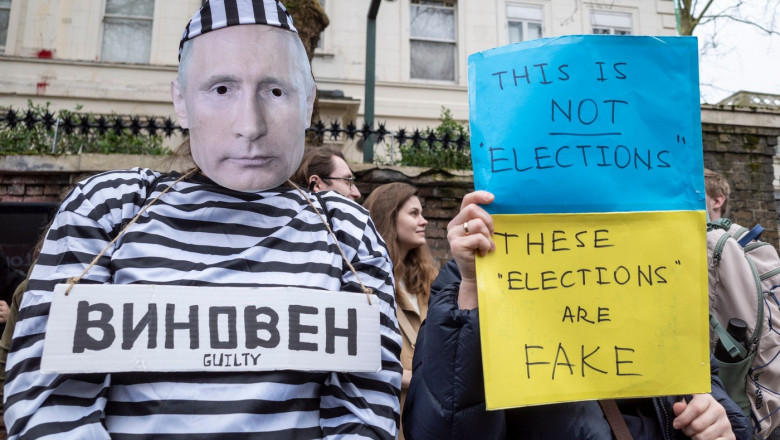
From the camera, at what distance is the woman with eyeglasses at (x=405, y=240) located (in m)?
2.91

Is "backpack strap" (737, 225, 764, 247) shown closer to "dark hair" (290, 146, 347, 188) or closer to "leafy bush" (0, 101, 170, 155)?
"dark hair" (290, 146, 347, 188)

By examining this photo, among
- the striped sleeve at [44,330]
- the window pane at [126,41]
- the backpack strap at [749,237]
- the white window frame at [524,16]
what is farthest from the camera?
the white window frame at [524,16]

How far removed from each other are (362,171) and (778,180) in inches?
764

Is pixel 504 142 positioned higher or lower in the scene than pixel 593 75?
lower

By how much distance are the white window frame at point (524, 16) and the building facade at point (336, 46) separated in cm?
2

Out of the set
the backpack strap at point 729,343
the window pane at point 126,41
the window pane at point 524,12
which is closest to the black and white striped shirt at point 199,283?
the backpack strap at point 729,343

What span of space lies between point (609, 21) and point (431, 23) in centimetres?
407

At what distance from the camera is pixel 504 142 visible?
53.8 inches

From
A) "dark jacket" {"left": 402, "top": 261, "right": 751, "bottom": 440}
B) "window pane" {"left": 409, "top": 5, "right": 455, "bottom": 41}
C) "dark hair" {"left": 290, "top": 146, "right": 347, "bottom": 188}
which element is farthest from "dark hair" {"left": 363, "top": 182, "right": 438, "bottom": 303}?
"window pane" {"left": 409, "top": 5, "right": 455, "bottom": 41}

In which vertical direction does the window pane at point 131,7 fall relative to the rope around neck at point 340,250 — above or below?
above

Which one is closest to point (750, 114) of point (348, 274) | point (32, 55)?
point (348, 274)

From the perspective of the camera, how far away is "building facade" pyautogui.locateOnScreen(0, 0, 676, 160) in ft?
34.9

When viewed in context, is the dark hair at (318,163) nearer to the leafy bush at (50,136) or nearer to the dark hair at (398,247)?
the dark hair at (398,247)

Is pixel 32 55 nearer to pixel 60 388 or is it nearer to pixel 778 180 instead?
pixel 60 388
